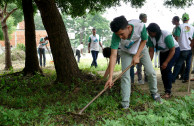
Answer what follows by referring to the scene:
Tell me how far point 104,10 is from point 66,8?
146 cm

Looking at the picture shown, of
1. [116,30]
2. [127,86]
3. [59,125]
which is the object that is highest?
[116,30]

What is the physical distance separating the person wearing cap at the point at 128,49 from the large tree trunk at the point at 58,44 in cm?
194

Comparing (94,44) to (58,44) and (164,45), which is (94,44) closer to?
(58,44)

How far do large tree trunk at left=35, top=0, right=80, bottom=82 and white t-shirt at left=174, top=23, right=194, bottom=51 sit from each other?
2.85 metres

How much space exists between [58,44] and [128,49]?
7.36 feet

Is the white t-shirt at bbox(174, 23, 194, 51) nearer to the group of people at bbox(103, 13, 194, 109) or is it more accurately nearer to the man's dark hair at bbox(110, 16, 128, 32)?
→ the group of people at bbox(103, 13, 194, 109)

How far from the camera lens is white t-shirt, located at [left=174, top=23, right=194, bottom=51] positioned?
5711 millimetres

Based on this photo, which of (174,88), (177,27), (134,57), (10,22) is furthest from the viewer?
(10,22)

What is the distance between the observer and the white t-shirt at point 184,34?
5.71 meters

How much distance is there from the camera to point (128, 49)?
3662 mm

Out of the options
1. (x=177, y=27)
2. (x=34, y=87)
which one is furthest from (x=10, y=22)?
(x=177, y=27)

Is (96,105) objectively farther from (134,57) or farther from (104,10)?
(104,10)

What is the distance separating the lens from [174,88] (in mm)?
5352

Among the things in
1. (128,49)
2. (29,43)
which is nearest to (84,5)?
(29,43)
